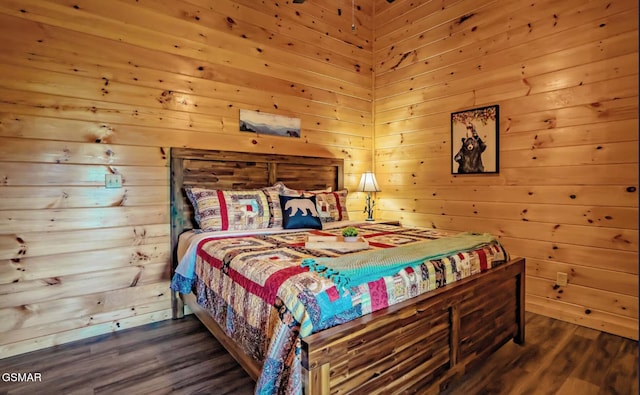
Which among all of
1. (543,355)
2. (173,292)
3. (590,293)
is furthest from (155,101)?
(590,293)

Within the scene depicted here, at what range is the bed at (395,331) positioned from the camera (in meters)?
1.28

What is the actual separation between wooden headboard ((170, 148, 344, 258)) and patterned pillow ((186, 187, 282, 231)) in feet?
0.53

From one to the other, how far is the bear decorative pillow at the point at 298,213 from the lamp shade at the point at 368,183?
3.43ft

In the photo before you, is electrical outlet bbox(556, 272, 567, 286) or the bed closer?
the bed

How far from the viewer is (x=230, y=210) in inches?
104

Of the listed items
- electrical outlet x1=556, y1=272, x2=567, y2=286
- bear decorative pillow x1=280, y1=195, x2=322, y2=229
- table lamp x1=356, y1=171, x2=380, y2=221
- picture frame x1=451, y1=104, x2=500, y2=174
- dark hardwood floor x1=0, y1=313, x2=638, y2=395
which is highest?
picture frame x1=451, y1=104, x2=500, y2=174

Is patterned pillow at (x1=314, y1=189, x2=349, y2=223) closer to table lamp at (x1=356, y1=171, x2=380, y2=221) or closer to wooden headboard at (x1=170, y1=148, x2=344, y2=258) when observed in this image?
wooden headboard at (x1=170, y1=148, x2=344, y2=258)

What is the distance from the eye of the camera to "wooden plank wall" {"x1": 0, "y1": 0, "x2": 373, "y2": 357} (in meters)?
2.17

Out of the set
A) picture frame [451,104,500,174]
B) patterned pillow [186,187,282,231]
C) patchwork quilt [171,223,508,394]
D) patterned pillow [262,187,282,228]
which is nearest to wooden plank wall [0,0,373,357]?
patterned pillow [186,187,282,231]

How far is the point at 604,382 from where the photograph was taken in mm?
1830

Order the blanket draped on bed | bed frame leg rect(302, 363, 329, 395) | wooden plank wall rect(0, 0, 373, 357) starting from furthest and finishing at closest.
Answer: wooden plank wall rect(0, 0, 373, 357) → the blanket draped on bed → bed frame leg rect(302, 363, 329, 395)

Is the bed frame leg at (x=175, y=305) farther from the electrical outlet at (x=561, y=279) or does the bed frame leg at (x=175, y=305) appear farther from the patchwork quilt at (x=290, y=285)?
the electrical outlet at (x=561, y=279)

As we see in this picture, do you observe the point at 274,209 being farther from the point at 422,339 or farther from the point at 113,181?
the point at 422,339

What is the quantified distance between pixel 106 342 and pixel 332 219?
202 centimetres
